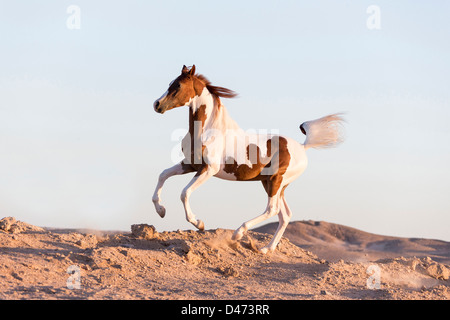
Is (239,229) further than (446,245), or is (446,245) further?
(446,245)

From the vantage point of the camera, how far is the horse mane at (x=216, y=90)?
9201mm

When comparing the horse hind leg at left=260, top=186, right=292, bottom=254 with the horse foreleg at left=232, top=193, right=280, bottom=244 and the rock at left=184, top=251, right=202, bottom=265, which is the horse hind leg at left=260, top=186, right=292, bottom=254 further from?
the rock at left=184, top=251, right=202, bottom=265

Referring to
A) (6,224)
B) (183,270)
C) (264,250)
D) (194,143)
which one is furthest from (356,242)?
(6,224)

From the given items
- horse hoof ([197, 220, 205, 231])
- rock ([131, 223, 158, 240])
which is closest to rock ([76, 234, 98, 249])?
rock ([131, 223, 158, 240])

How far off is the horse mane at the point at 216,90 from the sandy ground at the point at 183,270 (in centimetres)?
230

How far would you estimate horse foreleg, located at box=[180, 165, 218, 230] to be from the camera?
28.0 ft

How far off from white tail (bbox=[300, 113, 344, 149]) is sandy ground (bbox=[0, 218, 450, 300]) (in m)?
1.92

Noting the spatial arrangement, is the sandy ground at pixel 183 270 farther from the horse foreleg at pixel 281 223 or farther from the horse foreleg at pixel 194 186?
the horse foreleg at pixel 194 186

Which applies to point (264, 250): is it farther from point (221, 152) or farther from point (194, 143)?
point (194, 143)

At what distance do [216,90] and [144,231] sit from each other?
2.50 m
